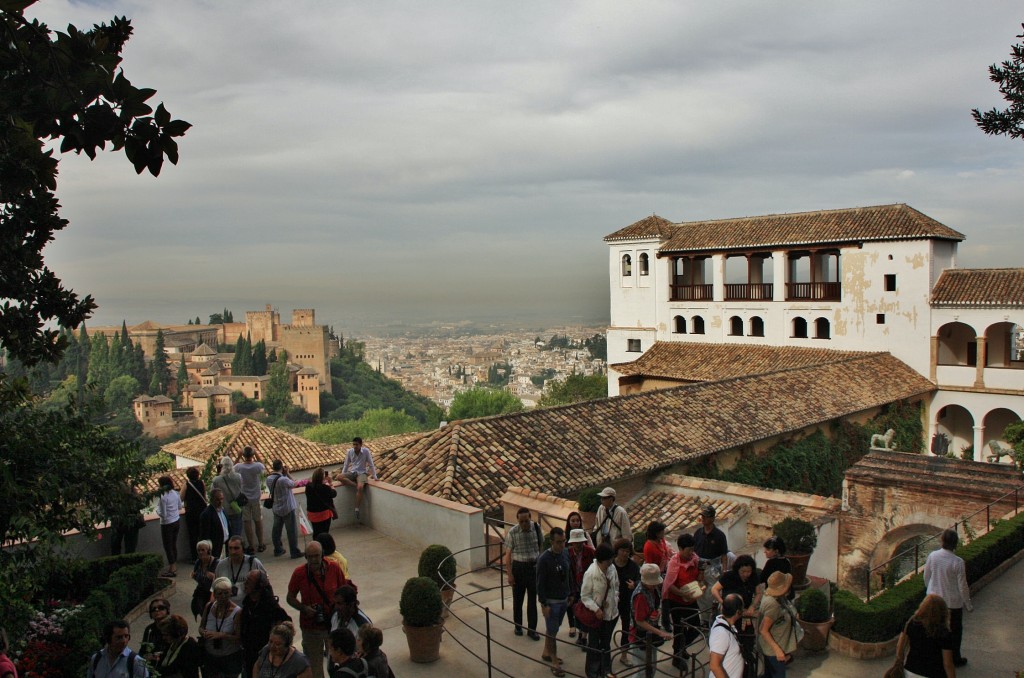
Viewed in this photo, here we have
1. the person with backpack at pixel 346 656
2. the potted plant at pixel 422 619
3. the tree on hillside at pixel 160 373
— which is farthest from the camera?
the tree on hillside at pixel 160 373

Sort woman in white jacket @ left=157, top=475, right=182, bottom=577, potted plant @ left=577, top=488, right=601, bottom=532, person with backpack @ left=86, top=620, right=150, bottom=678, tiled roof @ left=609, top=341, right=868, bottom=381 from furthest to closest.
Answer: tiled roof @ left=609, top=341, right=868, bottom=381
potted plant @ left=577, top=488, right=601, bottom=532
woman in white jacket @ left=157, top=475, right=182, bottom=577
person with backpack @ left=86, top=620, right=150, bottom=678

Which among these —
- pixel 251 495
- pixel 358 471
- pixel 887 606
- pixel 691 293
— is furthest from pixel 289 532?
pixel 691 293

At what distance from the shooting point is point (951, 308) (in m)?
31.6

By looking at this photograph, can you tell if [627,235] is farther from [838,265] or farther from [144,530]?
[144,530]

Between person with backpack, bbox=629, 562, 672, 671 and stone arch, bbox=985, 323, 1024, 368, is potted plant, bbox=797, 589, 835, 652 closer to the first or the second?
person with backpack, bbox=629, 562, 672, 671

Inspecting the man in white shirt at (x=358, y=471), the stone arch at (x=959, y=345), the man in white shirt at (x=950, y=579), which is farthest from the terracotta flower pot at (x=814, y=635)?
the stone arch at (x=959, y=345)

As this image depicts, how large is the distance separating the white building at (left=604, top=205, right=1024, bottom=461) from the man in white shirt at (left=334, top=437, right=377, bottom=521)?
26.3m

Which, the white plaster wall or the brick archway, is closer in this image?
the brick archway

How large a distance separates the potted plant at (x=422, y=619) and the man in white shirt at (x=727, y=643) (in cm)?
297

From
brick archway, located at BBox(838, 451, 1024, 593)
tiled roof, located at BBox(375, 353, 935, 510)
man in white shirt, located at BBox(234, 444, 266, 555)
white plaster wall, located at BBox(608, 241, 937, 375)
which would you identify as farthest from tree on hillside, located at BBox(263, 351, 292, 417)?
man in white shirt, located at BBox(234, 444, 266, 555)

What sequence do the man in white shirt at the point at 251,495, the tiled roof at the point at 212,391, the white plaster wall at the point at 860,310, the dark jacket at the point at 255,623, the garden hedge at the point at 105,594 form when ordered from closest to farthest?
the dark jacket at the point at 255,623, the garden hedge at the point at 105,594, the man in white shirt at the point at 251,495, the white plaster wall at the point at 860,310, the tiled roof at the point at 212,391

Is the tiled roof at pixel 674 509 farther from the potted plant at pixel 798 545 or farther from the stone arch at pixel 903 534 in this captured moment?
the stone arch at pixel 903 534

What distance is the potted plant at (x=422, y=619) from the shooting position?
7.80 metres

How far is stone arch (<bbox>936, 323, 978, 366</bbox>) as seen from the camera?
34.1 m
